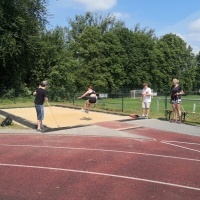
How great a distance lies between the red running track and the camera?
23.9ft

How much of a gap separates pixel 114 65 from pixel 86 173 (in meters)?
57.0

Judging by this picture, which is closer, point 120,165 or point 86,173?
point 86,173

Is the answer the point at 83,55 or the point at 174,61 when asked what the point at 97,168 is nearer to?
the point at 83,55

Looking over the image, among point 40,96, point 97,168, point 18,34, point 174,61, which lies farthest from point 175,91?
point 174,61

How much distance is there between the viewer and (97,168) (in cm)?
916

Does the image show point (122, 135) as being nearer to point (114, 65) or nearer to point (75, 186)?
point (75, 186)

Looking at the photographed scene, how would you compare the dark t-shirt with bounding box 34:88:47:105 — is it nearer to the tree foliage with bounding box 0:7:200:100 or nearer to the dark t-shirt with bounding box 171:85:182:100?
the dark t-shirt with bounding box 171:85:182:100

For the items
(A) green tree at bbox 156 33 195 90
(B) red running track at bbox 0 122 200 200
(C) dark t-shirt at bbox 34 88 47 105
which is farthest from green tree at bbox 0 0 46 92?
(A) green tree at bbox 156 33 195 90

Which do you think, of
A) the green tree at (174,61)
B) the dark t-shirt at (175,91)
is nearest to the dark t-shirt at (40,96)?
the dark t-shirt at (175,91)

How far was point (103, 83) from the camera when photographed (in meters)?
60.3

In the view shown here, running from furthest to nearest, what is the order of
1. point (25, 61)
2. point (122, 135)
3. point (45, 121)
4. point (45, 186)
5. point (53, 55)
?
1. point (53, 55)
2. point (25, 61)
3. point (45, 121)
4. point (122, 135)
5. point (45, 186)

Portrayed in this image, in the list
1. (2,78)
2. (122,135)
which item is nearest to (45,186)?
(122,135)

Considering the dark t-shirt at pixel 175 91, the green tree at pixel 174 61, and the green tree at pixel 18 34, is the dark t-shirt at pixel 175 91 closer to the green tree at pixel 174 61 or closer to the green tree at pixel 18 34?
the green tree at pixel 18 34

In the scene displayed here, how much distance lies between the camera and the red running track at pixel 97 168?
23.9 feet
